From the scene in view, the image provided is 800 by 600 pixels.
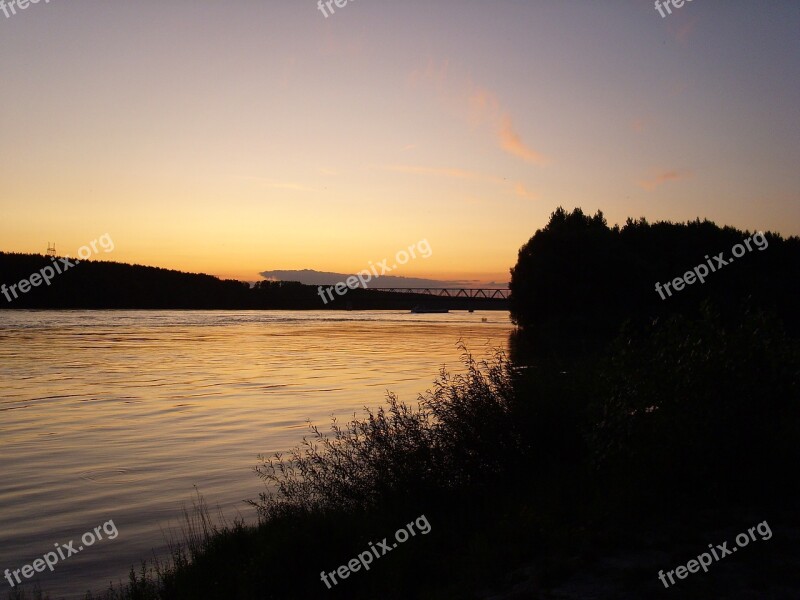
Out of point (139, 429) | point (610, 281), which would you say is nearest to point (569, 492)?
point (139, 429)

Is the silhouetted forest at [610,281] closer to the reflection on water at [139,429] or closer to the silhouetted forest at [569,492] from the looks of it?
Answer: the reflection on water at [139,429]

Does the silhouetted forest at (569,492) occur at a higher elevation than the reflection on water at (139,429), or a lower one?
lower

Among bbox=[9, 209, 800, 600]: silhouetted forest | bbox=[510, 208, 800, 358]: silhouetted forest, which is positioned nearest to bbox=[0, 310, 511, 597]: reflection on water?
bbox=[9, 209, 800, 600]: silhouetted forest

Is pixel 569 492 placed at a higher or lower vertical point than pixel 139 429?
lower

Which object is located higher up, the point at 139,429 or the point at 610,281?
the point at 139,429

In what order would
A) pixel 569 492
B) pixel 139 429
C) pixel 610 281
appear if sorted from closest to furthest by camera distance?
pixel 569 492
pixel 139 429
pixel 610 281

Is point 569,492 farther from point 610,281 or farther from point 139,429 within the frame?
point 610,281

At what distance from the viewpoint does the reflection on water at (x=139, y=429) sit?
41.4ft

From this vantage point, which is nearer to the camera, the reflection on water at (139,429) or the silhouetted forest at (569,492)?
the silhouetted forest at (569,492)

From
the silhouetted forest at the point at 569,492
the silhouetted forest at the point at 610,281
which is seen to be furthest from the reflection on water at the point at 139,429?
the silhouetted forest at the point at 610,281

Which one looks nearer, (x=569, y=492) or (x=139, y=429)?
(x=569, y=492)

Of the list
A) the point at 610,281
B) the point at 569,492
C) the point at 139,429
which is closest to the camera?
the point at 569,492

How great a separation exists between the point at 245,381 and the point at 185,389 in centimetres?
414

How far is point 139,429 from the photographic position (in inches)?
893
